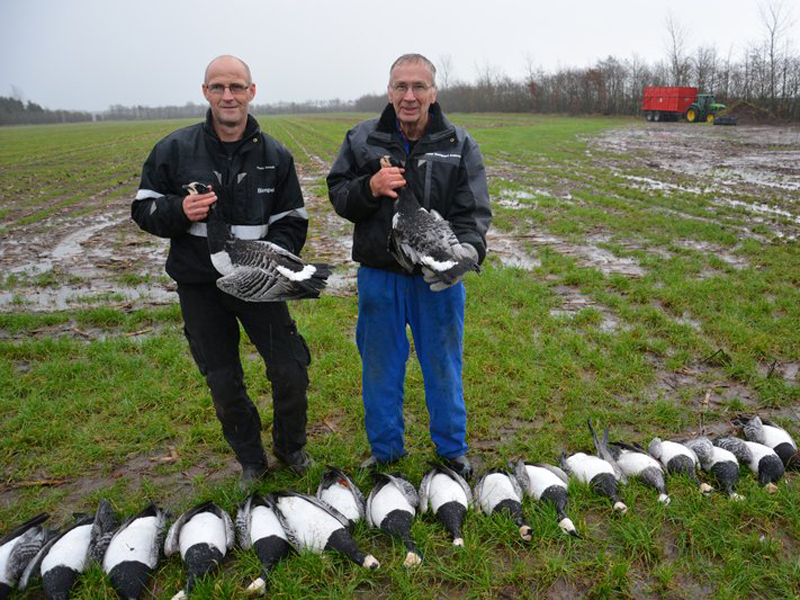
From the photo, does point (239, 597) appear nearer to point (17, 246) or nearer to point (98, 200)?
point (17, 246)

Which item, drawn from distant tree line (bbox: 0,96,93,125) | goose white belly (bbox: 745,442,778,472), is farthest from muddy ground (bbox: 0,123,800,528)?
distant tree line (bbox: 0,96,93,125)

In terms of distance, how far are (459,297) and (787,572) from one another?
108 inches

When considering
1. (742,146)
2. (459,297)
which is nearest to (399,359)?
(459,297)

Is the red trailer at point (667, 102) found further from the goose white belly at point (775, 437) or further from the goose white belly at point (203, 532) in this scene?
the goose white belly at point (203, 532)

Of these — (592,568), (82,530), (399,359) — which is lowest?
(592,568)

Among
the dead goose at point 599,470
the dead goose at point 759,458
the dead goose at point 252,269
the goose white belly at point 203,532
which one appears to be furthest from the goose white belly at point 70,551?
the dead goose at point 759,458

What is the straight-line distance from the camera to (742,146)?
27938 mm

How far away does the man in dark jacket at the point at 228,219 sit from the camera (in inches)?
139

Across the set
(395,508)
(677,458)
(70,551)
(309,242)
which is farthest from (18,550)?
(309,242)

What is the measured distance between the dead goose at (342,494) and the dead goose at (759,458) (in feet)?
10.3

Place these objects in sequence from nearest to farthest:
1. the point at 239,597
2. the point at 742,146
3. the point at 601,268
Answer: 1. the point at 239,597
2. the point at 601,268
3. the point at 742,146

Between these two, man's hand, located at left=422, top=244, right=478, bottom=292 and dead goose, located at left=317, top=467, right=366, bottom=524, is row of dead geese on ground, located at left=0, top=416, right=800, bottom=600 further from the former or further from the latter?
man's hand, located at left=422, top=244, right=478, bottom=292

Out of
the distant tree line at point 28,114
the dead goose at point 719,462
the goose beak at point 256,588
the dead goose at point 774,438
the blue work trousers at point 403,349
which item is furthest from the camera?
the distant tree line at point 28,114

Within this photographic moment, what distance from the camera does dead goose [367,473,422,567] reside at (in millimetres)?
→ 3584
